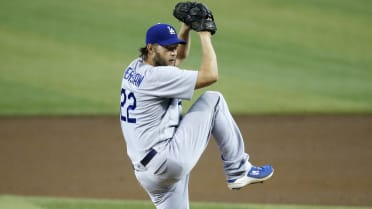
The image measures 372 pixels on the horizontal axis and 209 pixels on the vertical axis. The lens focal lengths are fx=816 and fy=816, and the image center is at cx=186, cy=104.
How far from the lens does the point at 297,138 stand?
11.6 metres

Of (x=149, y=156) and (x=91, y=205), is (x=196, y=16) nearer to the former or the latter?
(x=149, y=156)

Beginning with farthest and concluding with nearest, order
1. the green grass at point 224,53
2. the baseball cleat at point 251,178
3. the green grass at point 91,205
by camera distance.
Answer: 1. the green grass at point 224,53
2. the green grass at point 91,205
3. the baseball cleat at point 251,178

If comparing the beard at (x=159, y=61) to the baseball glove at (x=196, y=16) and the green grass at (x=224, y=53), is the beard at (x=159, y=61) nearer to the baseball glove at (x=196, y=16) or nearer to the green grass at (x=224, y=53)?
the baseball glove at (x=196, y=16)

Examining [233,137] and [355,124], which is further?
[355,124]

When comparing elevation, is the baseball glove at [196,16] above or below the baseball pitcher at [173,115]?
above

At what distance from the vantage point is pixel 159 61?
627 cm

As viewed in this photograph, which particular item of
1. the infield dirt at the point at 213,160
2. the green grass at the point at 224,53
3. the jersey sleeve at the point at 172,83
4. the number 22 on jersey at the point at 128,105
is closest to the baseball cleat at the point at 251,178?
the jersey sleeve at the point at 172,83

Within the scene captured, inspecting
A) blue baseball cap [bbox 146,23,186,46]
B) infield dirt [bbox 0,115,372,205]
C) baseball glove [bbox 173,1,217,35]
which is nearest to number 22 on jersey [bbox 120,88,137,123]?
blue baseball cap [bbox 146,23,186,46]

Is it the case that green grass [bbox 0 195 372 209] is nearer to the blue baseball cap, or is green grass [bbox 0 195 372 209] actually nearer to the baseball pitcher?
the baseball pitcher

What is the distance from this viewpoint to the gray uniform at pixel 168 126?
20.0ft

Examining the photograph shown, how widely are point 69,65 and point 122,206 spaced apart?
720cm

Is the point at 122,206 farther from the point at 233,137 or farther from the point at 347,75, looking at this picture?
the point at 347,75

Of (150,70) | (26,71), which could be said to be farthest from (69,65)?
(150,70)

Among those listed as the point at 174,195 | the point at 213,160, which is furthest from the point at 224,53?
the point at 174,195
